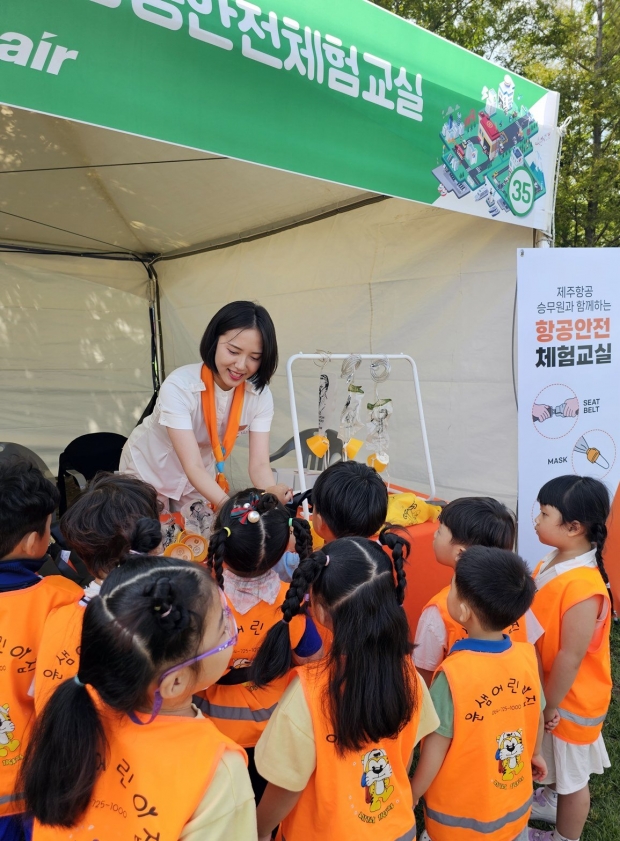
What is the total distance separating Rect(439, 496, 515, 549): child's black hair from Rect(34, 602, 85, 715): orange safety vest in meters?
0.97

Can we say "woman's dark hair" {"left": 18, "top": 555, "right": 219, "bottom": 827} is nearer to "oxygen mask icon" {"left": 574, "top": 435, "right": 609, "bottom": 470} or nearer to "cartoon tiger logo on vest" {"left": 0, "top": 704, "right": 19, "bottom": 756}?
"cartoon tiger logo on vest" {"left": 0, "top": 704, "right": 19, "bottom": 756}

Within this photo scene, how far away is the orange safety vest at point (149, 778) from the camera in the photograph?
74 centimetres

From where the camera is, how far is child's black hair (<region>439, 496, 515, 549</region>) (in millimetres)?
1480

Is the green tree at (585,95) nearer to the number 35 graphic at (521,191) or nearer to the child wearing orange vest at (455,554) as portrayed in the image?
the number 35 graphic at (521,191)

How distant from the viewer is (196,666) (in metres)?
0.82

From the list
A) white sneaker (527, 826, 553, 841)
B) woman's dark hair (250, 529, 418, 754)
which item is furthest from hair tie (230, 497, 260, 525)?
white sneaker (527, 826, 553, 841)

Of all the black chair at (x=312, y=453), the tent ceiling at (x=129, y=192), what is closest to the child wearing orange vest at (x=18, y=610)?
the black chair at (x=312, y=453)

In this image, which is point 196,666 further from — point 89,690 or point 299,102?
point 299,102

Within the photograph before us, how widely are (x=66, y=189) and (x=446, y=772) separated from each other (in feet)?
13.6

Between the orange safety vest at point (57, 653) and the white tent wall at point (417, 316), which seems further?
the white tent wall at point (417, 316)

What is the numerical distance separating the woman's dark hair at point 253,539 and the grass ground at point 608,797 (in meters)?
1.08

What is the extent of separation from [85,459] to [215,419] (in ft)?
7.06

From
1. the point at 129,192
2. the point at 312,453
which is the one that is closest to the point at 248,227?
the point at 129,192

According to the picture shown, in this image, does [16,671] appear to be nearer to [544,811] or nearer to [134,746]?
[134,746]
